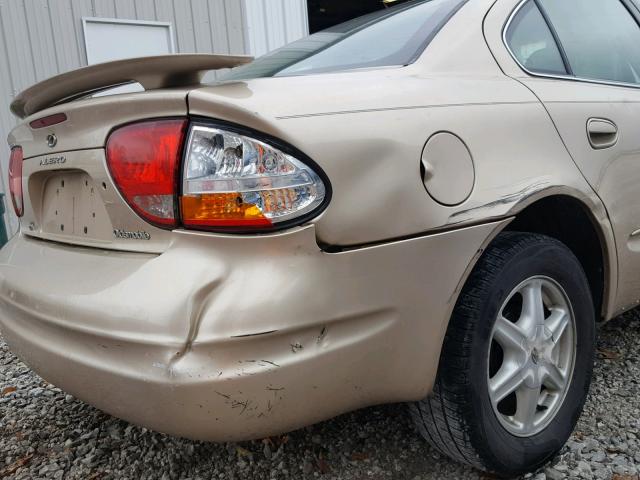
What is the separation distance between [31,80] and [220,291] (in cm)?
534

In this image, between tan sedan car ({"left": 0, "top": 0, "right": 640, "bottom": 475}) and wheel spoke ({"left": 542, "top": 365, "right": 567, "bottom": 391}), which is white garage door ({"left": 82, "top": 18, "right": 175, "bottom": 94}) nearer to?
tan sedan car ({"left": 0, "top": 0, "right": 640, "bottom": 475})

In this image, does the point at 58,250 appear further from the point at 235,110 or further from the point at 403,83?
the point at 403,83

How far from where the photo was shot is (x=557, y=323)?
5.84ft

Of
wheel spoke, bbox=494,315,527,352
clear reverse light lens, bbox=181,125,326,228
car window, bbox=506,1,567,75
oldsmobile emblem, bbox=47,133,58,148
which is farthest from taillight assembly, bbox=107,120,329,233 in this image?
car window, bbox=506,1,567,75

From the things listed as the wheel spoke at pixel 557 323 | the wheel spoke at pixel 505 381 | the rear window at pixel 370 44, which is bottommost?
the wheel spoke at pixel 505 381

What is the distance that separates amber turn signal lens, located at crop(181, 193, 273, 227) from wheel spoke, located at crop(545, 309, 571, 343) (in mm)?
1028

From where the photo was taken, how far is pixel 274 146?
127 cm

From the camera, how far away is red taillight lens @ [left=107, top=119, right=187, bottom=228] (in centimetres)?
131

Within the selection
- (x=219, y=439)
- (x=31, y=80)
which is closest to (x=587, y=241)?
(x=219, y=439)

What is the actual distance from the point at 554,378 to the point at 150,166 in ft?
4.54

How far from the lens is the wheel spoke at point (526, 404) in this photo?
172cm

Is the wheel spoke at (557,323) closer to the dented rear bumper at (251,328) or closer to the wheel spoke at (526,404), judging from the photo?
the wheel spoke at (526,404)

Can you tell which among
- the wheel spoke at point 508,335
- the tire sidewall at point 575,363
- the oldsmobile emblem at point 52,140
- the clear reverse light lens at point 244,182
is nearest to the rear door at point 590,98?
the tire sidewall at point 575,363

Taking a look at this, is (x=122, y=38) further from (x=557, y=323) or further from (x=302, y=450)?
(x=557, y=323)
